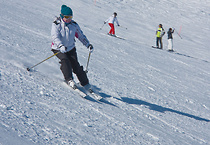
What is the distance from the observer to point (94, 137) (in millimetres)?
3057

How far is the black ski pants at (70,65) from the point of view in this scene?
170 inches

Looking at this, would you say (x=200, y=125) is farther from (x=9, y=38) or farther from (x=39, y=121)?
(x=9, y=38)

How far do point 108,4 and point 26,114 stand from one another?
2575cm

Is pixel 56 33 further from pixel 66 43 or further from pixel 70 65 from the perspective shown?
pixel 70 65

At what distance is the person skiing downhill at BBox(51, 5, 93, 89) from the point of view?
4.17m

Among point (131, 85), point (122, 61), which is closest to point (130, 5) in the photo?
point (122, 61)

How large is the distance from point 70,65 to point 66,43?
0.42 meters

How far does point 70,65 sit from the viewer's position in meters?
4.36

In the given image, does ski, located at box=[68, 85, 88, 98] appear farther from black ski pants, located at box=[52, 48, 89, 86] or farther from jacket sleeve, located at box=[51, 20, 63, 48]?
jacket sleeve, located at box=[51, 20, 63, 48]

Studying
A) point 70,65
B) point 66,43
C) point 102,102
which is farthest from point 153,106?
point 66,43

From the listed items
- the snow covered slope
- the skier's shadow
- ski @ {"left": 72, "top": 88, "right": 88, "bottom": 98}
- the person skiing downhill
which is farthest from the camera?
the skier's shadow

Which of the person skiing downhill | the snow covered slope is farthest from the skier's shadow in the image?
the person skiing downhill

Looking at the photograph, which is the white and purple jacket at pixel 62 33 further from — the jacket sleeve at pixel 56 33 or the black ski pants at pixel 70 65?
the black ski pants at pixel 70 65

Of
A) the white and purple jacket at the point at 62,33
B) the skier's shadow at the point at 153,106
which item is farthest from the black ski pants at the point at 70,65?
the skier's shadow at the point at 153,106
